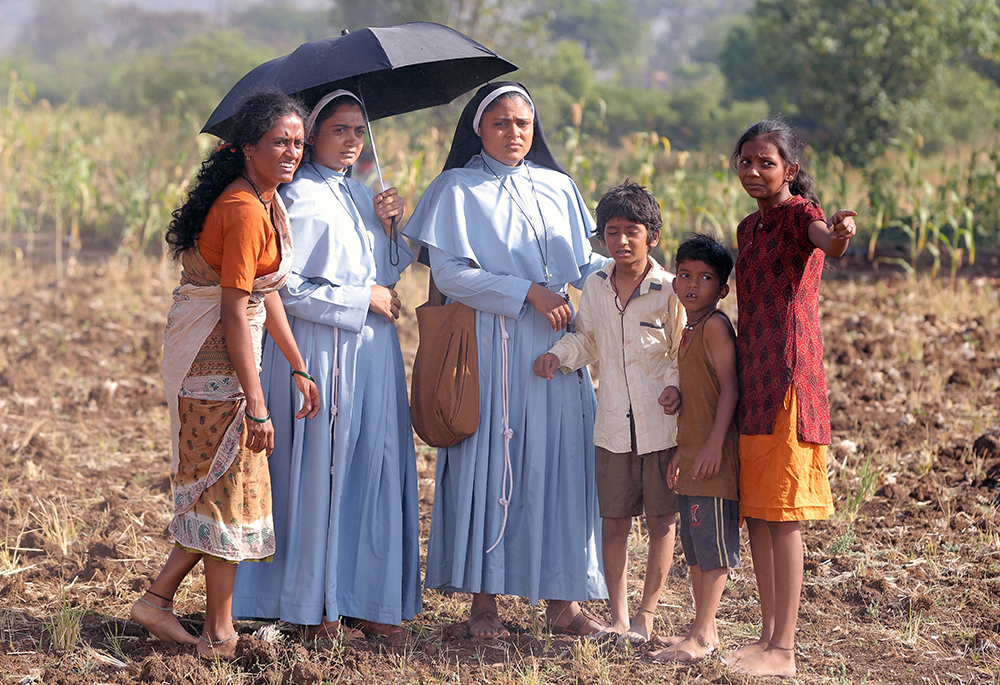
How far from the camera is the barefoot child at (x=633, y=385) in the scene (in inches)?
114

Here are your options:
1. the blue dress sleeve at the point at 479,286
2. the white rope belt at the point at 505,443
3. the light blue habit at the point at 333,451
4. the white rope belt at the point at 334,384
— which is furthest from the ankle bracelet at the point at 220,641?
the blue dress sleeve at the point at 479,286

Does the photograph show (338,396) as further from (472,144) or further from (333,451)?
(472,144)

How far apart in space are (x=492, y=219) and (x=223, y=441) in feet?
3.61

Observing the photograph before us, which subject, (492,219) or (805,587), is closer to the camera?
(492,219)

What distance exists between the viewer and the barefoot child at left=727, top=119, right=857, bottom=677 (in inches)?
103

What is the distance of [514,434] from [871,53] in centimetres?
1214

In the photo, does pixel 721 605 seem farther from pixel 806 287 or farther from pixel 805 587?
pixel 806 287

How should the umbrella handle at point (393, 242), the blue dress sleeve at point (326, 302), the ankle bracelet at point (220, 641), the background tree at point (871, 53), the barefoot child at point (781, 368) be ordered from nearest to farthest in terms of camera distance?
the barefoot child at point (781, 368) < the ankle bracelet at point (220, 641) < the blue dress sleeve at point (326, 302) < the umbrella handle at point (393, 242) < the background tree at point (871, 53)

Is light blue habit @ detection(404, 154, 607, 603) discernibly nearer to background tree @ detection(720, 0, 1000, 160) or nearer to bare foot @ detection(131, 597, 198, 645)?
bare foot @ detection(131, 597, 198, 645)

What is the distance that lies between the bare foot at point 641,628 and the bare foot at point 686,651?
11 cm

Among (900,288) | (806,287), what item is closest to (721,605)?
(806,287)

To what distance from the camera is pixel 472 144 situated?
324 centimetres

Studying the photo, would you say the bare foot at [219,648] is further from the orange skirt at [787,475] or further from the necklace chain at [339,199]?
the orange skirt at [787,475]

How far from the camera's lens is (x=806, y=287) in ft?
8.69
